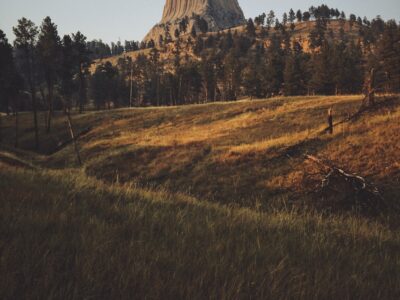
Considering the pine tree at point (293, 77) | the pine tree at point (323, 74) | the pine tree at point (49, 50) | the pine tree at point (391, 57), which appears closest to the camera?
the pine tree at point (49, 50)

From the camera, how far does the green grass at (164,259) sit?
170 cm

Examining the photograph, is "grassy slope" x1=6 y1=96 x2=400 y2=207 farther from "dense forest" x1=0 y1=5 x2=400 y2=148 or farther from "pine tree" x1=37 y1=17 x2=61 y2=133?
"pine tree" x1=37 y1=17 x2=61 y2=133

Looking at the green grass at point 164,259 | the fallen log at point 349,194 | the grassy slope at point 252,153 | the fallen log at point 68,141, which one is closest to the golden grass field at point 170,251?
the green grass at point 164,259

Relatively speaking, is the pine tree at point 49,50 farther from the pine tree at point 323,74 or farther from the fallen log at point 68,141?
the pine tree at point 323,74

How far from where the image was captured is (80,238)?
230cm

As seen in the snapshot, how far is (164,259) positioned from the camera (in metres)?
2.13

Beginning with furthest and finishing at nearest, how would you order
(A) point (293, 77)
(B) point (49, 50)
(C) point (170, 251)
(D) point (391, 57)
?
1. (A) point (293, 77)
2. (D) point (391, 57)
3. (B) point (49, 50)
4. (C) point (170, 251)

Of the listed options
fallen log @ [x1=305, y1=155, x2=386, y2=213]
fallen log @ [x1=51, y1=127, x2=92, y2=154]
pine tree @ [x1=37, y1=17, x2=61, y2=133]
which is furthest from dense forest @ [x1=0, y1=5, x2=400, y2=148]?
fallen log @ [x1=305, y1=155, x2=386, y2=213]

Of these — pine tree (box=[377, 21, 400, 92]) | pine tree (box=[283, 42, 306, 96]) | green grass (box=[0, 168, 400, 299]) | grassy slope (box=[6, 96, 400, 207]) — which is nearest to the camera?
green grass (box=[0, 168, 400, 299])

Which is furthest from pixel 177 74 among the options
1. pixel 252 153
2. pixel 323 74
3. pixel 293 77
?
pixel 252 153

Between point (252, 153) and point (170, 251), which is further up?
point (170, 251)

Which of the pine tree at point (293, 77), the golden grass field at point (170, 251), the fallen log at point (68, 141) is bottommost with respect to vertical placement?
the fallen log at point (68, 141)

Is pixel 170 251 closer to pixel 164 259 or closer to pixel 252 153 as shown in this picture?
pixel 164 259

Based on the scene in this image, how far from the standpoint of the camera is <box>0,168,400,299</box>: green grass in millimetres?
1698
